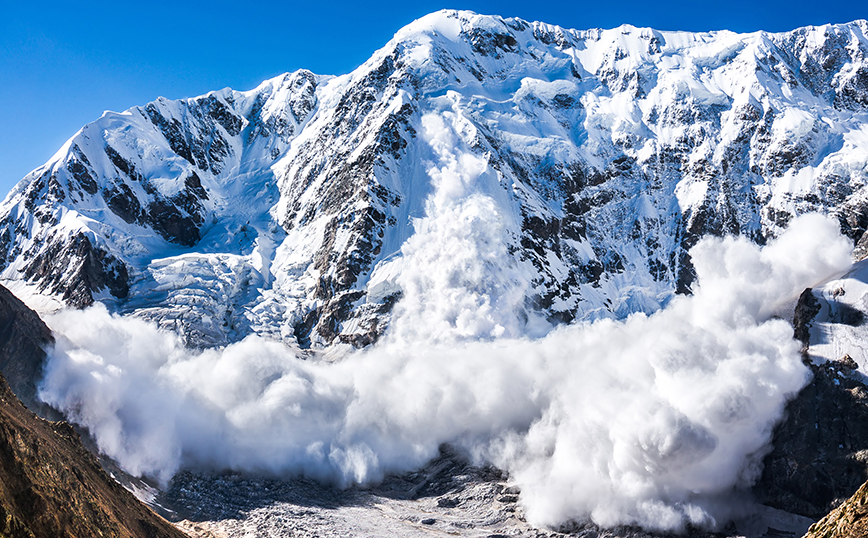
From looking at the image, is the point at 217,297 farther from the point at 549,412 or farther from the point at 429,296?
the point at 549,412

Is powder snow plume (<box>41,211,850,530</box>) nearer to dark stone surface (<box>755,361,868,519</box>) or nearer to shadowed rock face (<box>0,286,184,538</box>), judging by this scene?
dark stone surface (<box>755,361,868,519</box>)

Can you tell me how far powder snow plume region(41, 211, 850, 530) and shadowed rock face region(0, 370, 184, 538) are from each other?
68.6m

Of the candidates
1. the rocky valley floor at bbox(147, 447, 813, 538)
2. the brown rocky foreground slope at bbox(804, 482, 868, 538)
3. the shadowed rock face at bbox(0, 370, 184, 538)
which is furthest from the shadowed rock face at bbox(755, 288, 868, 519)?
the shadowed rock face at bbox(0, 370, 184, 538)

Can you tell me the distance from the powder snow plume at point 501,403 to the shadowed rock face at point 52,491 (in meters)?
68.6

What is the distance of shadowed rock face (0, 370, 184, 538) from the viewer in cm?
3888

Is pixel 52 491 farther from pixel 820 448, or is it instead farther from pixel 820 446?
pixel 820 446

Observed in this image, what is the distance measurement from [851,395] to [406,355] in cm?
9996

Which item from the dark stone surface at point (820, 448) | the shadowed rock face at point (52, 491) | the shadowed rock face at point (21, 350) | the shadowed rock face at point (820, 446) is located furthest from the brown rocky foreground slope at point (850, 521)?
the shadowed rock face at point (21, 350)

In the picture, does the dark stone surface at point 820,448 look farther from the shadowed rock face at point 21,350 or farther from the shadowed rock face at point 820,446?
the shadowed rock face at point 21,350

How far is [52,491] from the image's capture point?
4319cm

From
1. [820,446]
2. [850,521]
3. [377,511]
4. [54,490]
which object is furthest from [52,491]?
[820,446]

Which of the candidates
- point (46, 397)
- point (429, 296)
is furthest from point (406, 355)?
point (46, 397)

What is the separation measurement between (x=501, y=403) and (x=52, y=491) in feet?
412

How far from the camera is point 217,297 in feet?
648
